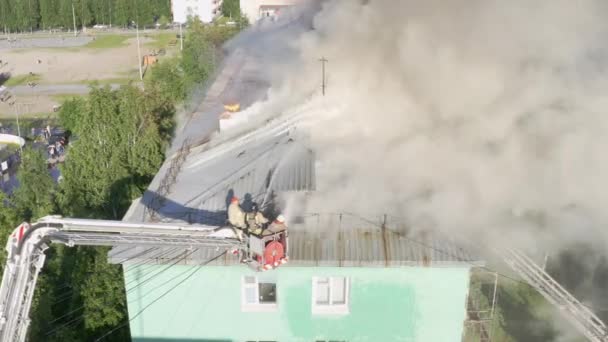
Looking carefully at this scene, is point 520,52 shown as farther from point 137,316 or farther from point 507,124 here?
point 137,316

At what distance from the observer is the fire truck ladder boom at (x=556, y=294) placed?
7859 mm

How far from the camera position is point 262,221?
7312 mm

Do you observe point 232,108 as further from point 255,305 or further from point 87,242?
point 87,242

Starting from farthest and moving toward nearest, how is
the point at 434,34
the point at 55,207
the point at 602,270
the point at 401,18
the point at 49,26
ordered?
1. the point at 49,26
2. the point at 55,207
3. the point at 602,270
4. the point at 401,18
5. the point at 434,34

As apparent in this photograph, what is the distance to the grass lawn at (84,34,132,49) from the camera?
2504 inches

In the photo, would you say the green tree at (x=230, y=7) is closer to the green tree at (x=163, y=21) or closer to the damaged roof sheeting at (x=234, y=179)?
the green tree at (x=163, y=21)

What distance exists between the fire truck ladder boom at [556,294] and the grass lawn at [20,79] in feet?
164

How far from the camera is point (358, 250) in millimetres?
7691

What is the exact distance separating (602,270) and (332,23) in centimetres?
778

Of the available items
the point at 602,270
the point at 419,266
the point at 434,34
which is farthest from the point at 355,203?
the point at 602,270

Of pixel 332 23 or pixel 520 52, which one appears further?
pixel 332 23

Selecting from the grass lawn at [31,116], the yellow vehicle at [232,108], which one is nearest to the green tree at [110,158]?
the yellow vehicle at [232,108]

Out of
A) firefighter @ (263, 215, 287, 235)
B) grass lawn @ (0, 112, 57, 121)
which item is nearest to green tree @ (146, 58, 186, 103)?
grass lawn @ (0, 112, 57, 121)

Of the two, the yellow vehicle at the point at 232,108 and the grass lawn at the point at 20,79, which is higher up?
the yellow vehicle at the point at 232,108
